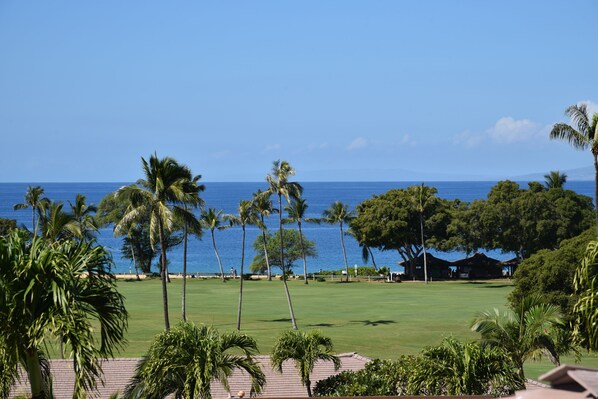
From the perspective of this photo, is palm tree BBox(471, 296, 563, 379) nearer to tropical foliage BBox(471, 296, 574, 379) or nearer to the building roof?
tropical foliage BBox(471, 296, 574, 379)

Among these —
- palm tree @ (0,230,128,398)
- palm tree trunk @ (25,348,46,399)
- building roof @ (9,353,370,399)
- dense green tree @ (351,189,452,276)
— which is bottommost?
building roof @ (9,353,370,399)

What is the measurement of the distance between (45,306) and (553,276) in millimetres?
35438

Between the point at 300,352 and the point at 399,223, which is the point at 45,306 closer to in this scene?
the point at 300,352

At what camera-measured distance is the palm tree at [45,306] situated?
1342 cm

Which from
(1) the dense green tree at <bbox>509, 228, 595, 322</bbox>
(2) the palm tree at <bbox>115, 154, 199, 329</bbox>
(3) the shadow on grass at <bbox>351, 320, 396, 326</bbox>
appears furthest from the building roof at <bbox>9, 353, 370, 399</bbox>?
(3) the shadow on grass at <bbox>351, 320, 396, 326</bbox>

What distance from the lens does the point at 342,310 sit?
61.0 meters

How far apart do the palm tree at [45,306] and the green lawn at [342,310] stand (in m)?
24.8

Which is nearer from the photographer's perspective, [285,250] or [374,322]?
[374,322]

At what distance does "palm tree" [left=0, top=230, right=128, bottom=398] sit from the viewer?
13.4 meters

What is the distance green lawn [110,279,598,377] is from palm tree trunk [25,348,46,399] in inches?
983

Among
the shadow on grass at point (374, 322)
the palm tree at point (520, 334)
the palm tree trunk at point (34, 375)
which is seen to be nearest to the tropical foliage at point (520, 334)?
the palm tree at point (520, 334)

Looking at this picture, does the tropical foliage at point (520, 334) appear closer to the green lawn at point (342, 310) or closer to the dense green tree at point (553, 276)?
the green lawn at point (342, 310)

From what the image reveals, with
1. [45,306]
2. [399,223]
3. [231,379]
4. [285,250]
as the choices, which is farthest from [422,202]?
[45,306]

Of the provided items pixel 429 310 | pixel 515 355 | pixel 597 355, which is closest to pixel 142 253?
pixel 429 310
